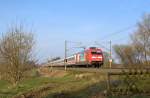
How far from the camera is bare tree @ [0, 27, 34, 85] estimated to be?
27891mm

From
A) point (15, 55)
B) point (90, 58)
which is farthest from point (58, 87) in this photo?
point (90, 58)

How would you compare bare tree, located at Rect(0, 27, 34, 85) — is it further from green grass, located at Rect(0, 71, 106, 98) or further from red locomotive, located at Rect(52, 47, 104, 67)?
red locomotive, located at Rect(52, 47, 104, 67)

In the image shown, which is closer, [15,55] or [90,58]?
[15,55]

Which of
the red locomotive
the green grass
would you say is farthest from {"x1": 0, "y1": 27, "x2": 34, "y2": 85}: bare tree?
the red locomotive

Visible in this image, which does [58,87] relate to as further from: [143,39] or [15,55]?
[143,39]

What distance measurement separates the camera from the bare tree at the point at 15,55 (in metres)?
27.9

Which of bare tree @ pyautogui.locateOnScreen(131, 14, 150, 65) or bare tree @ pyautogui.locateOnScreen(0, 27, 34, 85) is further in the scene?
bare tree @ pyautogui.locateOnScreen(131, 14, 150, 65)

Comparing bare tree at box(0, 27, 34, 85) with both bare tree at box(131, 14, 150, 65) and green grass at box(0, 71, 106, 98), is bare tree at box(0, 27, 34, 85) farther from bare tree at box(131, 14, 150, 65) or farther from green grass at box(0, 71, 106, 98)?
bare tree at box(131, 14, 150, 65)

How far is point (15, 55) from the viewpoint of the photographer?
91.5 feet

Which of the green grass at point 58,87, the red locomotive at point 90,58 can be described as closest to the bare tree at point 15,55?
the green grass at point 58,87

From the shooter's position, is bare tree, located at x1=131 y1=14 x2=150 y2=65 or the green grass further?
bare tree, located at x1=131 y1=14 x2=150 y2=65

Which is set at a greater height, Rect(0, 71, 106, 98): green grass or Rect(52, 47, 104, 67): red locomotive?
Rect(52, 47, 104, 67): red locomotive

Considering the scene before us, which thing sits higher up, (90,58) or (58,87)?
(90,58)

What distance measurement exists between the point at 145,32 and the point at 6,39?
159ft
